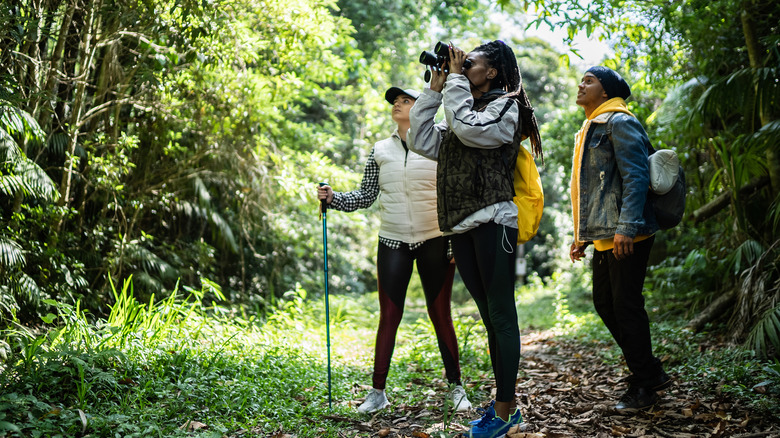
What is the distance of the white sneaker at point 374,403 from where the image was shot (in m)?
3.26

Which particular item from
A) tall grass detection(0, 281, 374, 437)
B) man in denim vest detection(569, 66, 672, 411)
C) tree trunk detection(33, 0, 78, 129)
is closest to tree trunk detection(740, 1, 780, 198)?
man in denim vest detection(569, 66, 672, 411)

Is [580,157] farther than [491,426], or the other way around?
[580,157]

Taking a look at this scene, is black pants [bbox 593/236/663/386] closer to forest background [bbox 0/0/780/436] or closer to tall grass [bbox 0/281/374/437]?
forest background [bbox 0/0/780/436]

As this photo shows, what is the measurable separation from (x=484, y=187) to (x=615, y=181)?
82cm

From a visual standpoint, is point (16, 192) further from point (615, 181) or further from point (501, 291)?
point (615, 181)

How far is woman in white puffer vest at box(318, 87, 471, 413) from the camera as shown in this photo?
11.0 feet

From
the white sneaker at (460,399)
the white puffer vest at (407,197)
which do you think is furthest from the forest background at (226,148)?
the white sneaker at (460,399)

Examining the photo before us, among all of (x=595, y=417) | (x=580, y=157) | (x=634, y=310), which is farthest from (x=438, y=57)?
(x=595, y=417)

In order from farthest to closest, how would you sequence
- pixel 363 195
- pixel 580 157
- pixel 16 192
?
pixel 16 192 → pixel 363 195 → pixel 580 157

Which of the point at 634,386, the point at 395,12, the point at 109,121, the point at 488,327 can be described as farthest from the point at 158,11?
the point at 395,12

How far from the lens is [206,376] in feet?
11.1

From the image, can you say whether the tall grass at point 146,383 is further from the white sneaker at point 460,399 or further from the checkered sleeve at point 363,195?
the checkered sleeve at point 363,195

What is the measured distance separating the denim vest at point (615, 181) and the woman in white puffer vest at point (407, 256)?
833mm

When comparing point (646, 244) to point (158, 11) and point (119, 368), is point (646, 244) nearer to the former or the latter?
point (119, 368)
